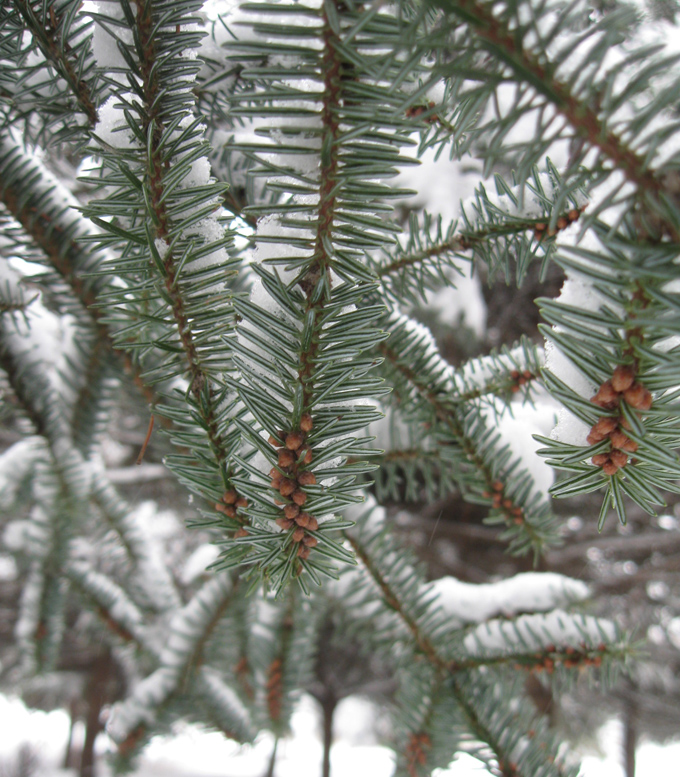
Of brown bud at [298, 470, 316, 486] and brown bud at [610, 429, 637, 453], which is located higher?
brown bud at [610, 429, 637, 453]

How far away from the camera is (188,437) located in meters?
0.31

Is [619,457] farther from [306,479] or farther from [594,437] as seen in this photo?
[306,479]

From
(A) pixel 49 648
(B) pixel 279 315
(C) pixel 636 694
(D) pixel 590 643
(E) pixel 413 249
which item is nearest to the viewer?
(B) pixel 279 315

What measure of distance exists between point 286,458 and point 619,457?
0.16 meters

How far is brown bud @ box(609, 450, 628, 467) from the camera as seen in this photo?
9.3 inches

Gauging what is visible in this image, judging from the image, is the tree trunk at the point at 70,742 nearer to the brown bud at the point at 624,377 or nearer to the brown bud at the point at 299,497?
the brown bud at the point at 299,497

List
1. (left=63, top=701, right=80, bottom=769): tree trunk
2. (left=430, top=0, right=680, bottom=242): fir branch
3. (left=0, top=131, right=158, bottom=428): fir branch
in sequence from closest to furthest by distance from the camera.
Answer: (left=430, top=0, right=680, bottom=242): fir branch < (left=0, top=131, right=158, bottom=428): fir branch < (left=63, top=701, right=80, bottom=769): tree trunk

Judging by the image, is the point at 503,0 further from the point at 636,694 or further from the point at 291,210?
the point at 636,694

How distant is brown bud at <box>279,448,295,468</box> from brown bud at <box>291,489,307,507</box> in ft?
0.05

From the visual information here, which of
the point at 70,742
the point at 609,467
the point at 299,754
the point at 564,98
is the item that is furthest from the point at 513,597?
the point at 70,742

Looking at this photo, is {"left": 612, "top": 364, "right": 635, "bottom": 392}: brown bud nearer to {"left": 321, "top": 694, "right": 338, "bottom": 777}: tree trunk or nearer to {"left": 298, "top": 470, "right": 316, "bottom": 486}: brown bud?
{"left": 298, "top": 470, "right": 316, "bottom": 486}: brown bud

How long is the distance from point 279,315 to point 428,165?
4.34 feet

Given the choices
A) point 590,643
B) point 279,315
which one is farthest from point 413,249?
point 590,643

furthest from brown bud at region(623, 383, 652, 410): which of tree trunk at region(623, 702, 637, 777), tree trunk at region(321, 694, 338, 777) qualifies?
tree trunk at region(623, 702, 637, 777)
